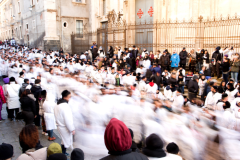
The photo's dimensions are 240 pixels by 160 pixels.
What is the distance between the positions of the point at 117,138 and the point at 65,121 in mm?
3208

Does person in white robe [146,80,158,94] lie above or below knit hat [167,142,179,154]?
above

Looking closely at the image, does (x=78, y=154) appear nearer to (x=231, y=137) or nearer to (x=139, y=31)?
(x=231, y=137)

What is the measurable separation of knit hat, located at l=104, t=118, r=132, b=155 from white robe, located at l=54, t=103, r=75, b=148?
3.07 meters

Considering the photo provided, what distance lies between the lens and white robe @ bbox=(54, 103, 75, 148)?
195 inches

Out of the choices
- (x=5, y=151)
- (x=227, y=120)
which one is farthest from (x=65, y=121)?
(x=227, y=120)

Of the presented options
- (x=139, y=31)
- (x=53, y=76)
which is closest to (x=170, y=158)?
(x=53, y=76)

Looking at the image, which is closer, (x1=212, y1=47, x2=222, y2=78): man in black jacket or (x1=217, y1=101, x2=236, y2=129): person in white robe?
(x1=217, y1=101, x2=236, y2=129): person in white robe

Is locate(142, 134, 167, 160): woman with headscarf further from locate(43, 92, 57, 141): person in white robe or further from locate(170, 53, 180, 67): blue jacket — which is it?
locate(170, 53, 180, 67): blue jacket

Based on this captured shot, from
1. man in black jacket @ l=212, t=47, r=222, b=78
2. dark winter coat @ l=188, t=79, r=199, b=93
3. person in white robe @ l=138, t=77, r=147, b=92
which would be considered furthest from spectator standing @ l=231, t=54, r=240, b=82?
person in white robe @ l=138, t=77, r=147, b=92

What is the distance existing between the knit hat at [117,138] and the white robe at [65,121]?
3073mm

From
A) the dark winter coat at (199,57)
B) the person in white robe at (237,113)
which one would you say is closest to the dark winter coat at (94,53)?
the dark winter coat at (199,57)

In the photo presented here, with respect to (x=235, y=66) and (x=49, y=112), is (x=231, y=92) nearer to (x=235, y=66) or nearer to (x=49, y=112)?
(x=235, y=66)

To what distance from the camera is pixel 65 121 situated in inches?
195

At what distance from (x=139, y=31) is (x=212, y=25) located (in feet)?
19.4
